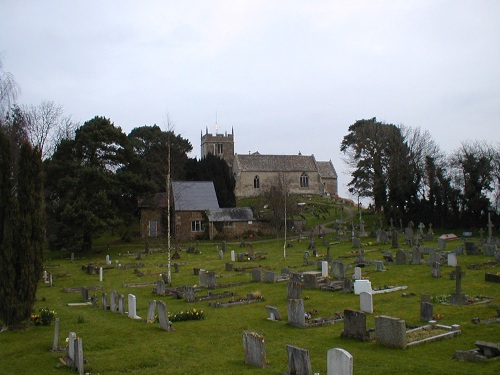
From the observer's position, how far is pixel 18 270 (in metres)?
16.8

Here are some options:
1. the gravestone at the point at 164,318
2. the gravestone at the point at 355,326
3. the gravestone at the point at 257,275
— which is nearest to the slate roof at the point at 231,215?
the gravestone at the point at 257,275

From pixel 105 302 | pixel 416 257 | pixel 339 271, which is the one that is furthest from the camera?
pixel 416 257

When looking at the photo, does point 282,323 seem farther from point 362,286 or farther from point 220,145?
point 220,145

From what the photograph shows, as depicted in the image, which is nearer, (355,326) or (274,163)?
(355,326)

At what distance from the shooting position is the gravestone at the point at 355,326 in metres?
12.6

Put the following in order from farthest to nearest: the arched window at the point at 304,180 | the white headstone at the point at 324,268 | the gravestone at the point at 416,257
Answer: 1. the arched window at the point at 304,180
2. the gravestone at the point at 416,257
3. the white headstone at the point at 324,268

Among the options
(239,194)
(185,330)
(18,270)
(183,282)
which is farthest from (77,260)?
(239,194)

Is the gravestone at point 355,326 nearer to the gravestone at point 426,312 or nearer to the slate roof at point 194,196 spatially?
the gravestone at point 426,312

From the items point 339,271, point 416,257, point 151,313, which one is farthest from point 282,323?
point 416,257

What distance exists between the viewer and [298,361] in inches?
380

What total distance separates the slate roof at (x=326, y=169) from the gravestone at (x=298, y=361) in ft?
275

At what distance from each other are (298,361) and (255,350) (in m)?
1.62

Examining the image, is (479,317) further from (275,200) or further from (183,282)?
(275,200)

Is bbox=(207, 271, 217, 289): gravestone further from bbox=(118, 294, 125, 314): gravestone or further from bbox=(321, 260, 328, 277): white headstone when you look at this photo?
bbox=(118, 294, 125, 314): gravestone
